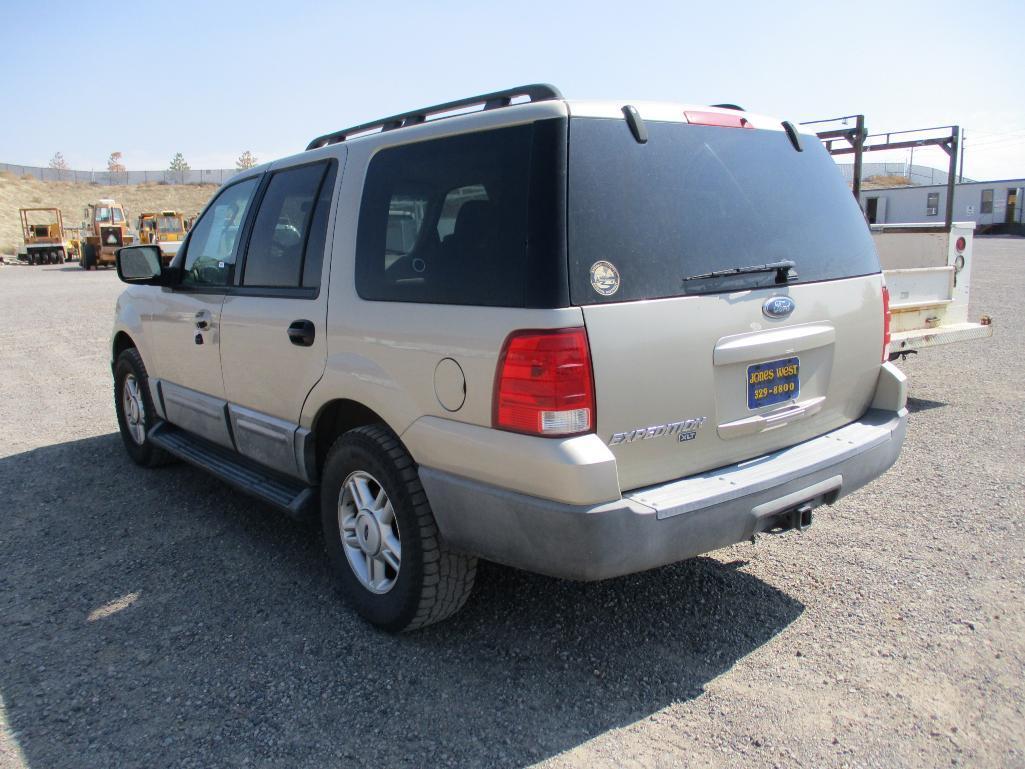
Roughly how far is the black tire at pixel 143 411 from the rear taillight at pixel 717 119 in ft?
13.4

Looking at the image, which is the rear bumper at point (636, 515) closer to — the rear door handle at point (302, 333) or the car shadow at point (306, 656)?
the car shadow at point (306, 656)

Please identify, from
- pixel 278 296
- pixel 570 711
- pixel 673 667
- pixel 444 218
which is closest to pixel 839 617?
pixel 673 667

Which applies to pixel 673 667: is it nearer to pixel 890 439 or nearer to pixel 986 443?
pixel 890 439

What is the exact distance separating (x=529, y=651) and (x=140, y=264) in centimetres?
341

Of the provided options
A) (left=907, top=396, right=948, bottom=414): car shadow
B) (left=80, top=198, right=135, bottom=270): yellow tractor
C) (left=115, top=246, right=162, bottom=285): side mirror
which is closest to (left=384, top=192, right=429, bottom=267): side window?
(left=115, top=246, right=162, bottom=285): side mirror

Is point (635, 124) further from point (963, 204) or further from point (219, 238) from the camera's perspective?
point (963, 204)

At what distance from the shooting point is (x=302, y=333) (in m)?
3.70

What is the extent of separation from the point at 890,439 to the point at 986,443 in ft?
9.67

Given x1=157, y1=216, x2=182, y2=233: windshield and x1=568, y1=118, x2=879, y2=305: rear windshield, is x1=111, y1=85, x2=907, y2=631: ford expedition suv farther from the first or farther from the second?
x1=157, y1=216, x2=182, y2=233: windshield

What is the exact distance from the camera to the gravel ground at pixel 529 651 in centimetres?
273

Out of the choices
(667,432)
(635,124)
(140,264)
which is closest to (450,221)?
(635,124)

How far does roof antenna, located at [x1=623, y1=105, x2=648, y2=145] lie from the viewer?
290 cm

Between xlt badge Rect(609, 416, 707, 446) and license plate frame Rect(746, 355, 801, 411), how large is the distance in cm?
28

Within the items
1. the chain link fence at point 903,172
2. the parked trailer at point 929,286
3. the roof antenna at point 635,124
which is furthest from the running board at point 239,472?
the chain link fence at point 903,172
